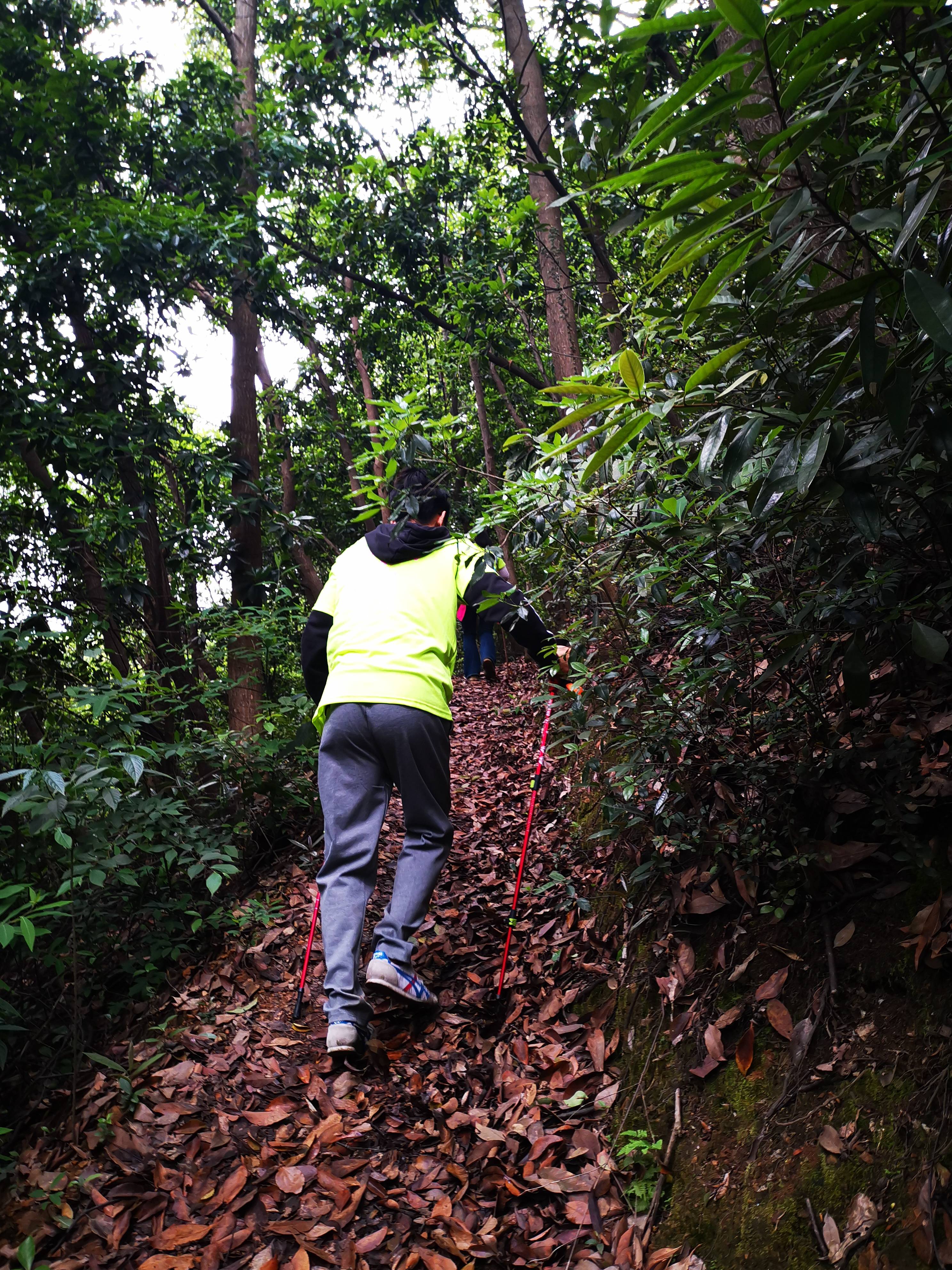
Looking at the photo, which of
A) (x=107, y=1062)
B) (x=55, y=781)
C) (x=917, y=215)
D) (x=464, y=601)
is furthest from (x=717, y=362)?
(x=107, y=1062)

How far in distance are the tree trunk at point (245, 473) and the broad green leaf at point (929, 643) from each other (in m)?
4.50

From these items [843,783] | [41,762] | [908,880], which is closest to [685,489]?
[843,783]

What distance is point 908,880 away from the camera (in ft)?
7.73

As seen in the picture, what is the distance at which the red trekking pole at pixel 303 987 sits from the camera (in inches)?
146

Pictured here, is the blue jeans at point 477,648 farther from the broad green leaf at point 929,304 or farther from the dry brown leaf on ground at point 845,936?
the broad green leaf at point 929,304

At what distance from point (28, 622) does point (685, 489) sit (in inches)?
149

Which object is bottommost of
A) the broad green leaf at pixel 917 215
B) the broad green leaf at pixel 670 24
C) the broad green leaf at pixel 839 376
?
the broad green leaf at pixel 839 376

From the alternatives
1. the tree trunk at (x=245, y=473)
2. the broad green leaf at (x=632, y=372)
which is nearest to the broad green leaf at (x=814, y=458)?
the broad green leaf at (x=632, y=372)

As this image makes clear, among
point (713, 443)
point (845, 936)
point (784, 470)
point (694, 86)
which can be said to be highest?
point (694, 86)

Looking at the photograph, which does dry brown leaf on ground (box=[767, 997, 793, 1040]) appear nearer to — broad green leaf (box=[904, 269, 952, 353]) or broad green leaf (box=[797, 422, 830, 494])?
broad green leaf (box=[797, 422, 830, 494])

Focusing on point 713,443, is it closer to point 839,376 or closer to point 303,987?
point 839,376

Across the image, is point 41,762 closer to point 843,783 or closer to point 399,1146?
point 399,1146

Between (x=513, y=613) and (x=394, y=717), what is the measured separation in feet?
2.44

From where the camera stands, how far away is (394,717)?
362 centimetres
